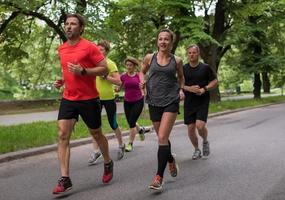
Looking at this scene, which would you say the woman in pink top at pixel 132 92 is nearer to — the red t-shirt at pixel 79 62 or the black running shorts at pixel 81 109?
the black running shorts at pixel 81 109

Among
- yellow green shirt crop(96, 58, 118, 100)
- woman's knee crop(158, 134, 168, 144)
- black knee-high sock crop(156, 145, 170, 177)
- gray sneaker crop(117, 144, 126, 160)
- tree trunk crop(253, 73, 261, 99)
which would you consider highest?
yellow green shirt crop(96, 58, 118, 100)

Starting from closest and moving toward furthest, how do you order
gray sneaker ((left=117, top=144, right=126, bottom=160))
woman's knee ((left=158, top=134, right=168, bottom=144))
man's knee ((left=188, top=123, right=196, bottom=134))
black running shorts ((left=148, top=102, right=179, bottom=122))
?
woman's knee ((left=158, top=134, right=168, bottom=144)) → black running shorts ((left=148, top=102, right=179, bottom=122)) → man's knee ((left=188, top=123, right=196, bottom=134)) → gray sneaker ((left=117, top=144, right=126, bottom=160))

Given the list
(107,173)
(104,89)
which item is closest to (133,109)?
(104,89)

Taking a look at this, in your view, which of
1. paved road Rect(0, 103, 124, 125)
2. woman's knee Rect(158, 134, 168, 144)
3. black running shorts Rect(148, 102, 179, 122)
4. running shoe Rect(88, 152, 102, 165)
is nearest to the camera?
woman's knee Rect(158, 134, 168, 144)

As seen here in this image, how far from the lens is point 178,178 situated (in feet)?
23.9

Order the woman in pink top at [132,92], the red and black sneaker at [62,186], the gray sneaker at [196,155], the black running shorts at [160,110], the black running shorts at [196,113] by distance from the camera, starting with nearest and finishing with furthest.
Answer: the red and black sneaker at [62,186], the black running shorts at [160,110], the black running shorts at [196,113], the gray sneaker at [196,155], the woman in pink top at [132,92]

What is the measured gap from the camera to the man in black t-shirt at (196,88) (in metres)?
8.46

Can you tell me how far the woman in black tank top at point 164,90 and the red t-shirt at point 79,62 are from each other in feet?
2.29

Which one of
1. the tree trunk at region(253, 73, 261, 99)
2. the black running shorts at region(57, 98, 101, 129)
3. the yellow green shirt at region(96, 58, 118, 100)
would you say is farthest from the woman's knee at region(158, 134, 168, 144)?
the tree trunk at region(253, 73, 261, 99)

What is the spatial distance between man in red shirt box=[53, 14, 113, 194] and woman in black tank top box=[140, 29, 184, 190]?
62cm

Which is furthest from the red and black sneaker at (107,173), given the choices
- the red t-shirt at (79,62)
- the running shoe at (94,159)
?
the running shoe at (94,159)

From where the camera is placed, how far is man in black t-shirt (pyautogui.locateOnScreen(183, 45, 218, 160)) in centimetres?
846

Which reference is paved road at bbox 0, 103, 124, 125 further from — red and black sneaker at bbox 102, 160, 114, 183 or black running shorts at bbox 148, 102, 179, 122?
black running shorts at bbox 148, 102, 179, 122

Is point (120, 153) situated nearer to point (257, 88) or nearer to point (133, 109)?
point (133, 109)
